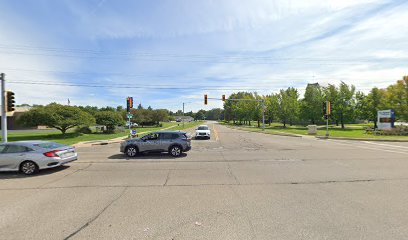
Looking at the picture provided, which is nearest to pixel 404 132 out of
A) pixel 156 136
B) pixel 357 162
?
pixel 357 162

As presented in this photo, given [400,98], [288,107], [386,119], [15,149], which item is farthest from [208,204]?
[288,107]

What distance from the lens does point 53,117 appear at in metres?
27.5

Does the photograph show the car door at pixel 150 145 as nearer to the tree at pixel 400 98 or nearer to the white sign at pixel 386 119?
the white sign at pixel 386 119

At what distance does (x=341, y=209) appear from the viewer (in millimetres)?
4984

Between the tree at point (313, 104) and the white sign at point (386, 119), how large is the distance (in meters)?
23.9

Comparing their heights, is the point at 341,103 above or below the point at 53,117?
above

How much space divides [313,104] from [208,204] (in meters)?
58.6

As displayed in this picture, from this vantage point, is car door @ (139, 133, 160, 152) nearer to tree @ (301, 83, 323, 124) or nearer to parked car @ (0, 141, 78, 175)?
parked car @ (0, 141, 78, 175)

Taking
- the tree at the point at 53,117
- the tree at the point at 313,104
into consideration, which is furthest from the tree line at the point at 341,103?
the tree at the point at 53,117

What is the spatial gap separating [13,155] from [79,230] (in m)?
7.25

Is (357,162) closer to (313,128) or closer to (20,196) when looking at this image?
(20,196)

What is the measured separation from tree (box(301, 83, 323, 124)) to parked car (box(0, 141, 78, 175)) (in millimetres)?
58282

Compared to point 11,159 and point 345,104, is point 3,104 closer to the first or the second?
point 11,159

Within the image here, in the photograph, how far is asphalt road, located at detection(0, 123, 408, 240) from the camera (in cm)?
404
